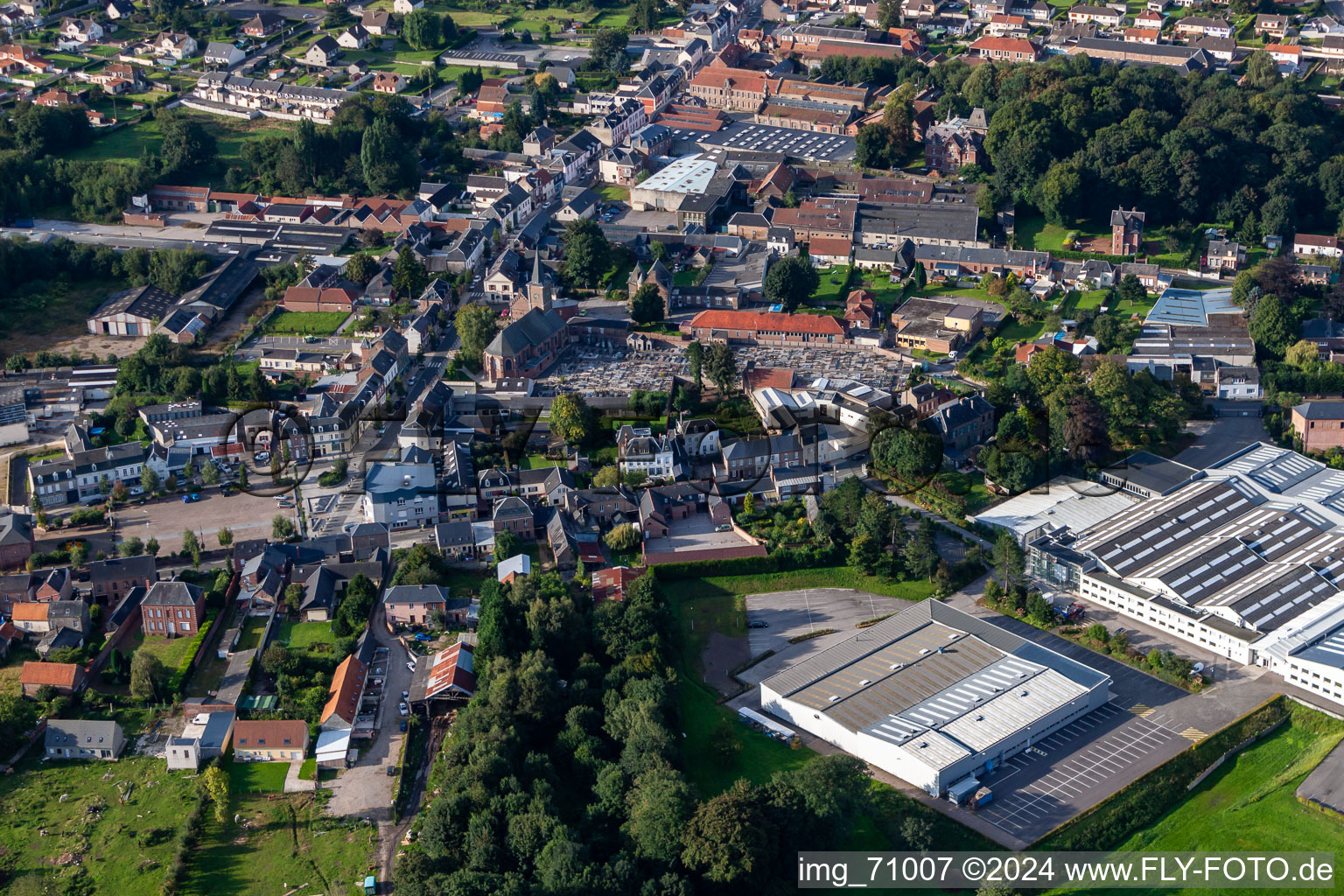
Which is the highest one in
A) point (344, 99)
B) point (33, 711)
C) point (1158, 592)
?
point (344, 99)

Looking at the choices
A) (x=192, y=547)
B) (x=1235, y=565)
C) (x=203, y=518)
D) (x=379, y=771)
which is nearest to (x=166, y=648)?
(x=192, y=547)

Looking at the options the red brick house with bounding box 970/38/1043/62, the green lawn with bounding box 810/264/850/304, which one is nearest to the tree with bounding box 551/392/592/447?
the green lawn with bounding box 810/264/850/304

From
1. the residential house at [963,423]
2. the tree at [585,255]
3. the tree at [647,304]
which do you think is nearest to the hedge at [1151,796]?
the residential house at [963,423]

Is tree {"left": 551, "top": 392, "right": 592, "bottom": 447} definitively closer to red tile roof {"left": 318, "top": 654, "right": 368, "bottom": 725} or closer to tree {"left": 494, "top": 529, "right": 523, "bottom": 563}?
tree {"left": 494, "top": 529, "right": 523, "bottom": 563}

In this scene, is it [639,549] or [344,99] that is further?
[344,99]

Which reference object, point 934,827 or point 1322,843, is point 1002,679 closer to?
point 934,827

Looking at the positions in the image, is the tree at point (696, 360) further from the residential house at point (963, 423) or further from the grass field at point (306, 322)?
the grass field at point (306, 322)

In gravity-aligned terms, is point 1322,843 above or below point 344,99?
below

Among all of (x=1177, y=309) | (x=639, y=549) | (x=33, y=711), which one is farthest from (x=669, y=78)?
(x=33, y=711)
